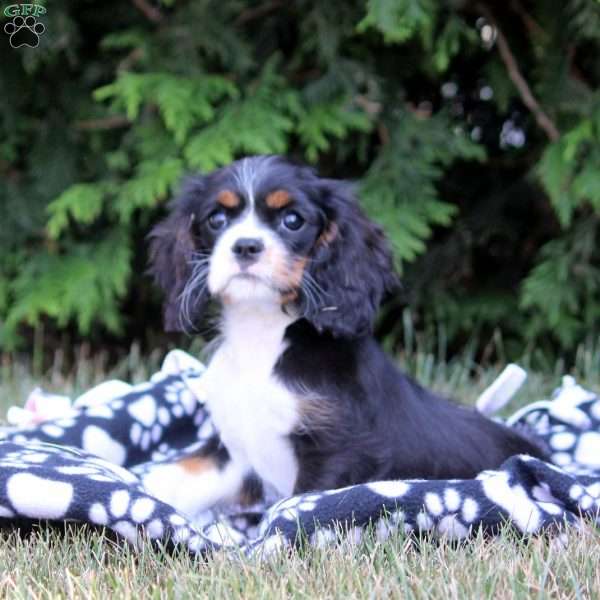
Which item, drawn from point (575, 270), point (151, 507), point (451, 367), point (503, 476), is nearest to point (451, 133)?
point (575, 270)

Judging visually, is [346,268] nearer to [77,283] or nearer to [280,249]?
[280,249]

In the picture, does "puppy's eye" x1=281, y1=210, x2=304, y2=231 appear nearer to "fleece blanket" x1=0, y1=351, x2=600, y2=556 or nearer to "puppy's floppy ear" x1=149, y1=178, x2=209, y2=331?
"puppy's floppy ear" x1=149, y1=178, x2=209, y2=331

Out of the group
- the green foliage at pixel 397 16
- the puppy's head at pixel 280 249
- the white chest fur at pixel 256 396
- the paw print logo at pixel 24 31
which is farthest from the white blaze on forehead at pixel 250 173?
the paw print logo at pixel 24 31

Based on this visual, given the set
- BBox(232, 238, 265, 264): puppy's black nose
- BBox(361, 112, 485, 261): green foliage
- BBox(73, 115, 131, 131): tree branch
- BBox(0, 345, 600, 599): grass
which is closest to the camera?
BBox(0, 345, 600, 599): grass

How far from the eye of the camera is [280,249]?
2861 mm

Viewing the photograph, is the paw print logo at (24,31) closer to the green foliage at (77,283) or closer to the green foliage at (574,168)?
the green foliage at (77,283)

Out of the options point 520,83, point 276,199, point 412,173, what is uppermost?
point 520,83

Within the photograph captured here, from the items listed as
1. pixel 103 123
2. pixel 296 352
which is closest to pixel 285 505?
pixel 296 352

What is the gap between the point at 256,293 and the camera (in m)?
2.89

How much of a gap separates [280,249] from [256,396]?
0.46m

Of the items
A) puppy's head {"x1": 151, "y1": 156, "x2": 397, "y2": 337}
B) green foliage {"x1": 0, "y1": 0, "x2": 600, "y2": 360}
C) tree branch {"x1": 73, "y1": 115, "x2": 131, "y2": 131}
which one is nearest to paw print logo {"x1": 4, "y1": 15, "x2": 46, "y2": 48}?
green foliage {"x1": 0, "y1": 0, "x2": 600, "y2": 360}

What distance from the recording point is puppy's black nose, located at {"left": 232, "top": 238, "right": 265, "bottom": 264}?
279cm

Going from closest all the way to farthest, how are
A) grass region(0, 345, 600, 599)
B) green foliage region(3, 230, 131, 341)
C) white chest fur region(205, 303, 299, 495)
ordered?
grass region(0, 345, 600, 599) → white chest fur region(205, 303, 299, 495) → green foliage region(3, 230, 131, 341)

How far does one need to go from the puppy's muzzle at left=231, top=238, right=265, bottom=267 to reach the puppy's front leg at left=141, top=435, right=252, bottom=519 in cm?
78
